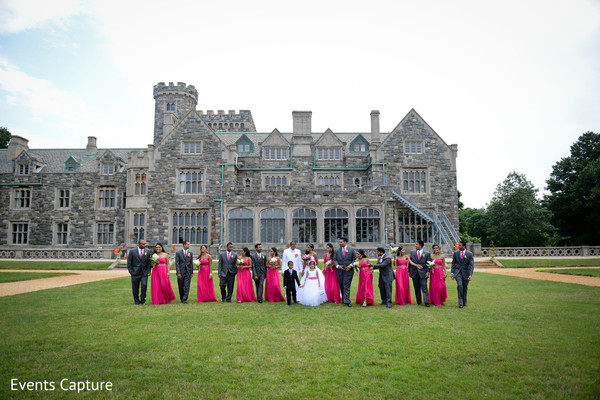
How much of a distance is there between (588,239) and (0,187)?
197 feet

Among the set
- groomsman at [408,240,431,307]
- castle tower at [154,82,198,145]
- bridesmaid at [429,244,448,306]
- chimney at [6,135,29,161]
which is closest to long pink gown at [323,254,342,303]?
groomsman at [408,240,431,307]

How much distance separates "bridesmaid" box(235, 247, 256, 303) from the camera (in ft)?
40.7

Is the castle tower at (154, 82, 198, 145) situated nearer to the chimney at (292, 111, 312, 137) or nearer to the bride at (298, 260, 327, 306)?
the chimney at (292, 111, 312, 137)

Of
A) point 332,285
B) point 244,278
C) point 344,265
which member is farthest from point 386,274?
point 244,278

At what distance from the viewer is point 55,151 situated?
41.7 meters

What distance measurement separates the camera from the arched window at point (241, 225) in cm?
3044

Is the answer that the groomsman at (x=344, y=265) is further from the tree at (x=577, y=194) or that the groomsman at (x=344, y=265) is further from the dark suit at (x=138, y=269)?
the tree at (x=577, y=194)

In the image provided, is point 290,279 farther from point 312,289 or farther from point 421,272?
point 421,272

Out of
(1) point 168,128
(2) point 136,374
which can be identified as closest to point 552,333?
(2) point 136,374

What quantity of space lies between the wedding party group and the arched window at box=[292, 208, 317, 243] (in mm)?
17682

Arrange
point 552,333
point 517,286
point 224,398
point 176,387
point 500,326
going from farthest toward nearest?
1. point 517,286
2. point 500,326
3. point 552,333
4. point 176,387
5. point 224,398

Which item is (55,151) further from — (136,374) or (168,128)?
(136,374)

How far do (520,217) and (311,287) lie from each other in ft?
128

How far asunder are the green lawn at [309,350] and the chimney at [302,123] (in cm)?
2660
